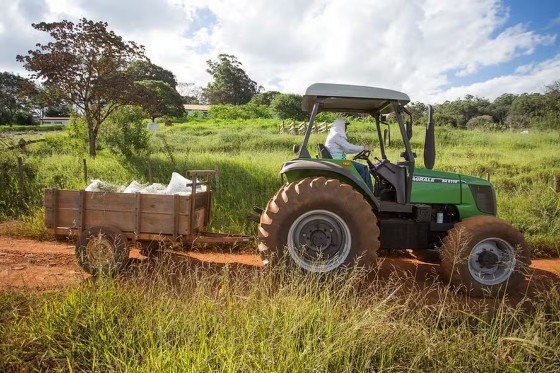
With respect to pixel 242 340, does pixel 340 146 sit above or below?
above

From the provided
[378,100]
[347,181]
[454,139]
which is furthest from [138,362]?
[454,139]

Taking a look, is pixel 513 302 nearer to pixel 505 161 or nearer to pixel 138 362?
pixel 138 362

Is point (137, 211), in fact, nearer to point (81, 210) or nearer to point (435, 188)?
point (81, 210)

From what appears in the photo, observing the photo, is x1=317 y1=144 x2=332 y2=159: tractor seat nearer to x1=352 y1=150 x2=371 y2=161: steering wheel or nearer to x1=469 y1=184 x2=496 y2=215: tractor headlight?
x1=352 y1=150 x2=371 y2=161: steering wheel

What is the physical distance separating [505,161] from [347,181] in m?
9.94

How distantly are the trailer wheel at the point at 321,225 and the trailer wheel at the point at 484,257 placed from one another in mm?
872

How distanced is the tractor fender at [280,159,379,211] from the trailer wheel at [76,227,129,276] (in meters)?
2.10

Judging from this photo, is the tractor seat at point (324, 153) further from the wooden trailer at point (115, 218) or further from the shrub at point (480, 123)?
the shrub at point (480, 123)

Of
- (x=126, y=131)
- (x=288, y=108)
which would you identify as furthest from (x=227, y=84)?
(x=126, y=131)

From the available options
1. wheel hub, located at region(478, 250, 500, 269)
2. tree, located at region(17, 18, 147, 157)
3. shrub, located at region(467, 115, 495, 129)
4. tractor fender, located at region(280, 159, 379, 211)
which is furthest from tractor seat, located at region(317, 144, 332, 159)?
shrub, located at region(467, 115, 495, 129)

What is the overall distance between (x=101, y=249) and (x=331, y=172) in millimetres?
2828

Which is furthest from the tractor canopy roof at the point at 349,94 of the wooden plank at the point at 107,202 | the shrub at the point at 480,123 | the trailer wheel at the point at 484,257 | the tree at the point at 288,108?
the tree at the point at 288,108

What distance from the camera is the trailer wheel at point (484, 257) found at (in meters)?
3.83

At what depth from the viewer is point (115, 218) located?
14.2 ft
